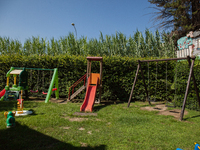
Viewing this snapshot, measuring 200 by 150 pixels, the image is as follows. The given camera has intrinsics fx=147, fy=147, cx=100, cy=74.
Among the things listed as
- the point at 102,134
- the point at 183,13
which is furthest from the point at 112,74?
the point at 183,13

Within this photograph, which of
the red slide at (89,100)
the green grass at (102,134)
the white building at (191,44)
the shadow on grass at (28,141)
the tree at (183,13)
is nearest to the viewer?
the shadow on grass at (28,141)

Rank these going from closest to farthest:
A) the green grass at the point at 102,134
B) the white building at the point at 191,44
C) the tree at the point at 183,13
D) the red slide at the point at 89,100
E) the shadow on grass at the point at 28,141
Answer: the shadow on grass at the point at 28,141 < the green grass at the point at 102,134 < the red slide at the point at 89,100 < the white building at the point at 191,44 < the tree at the point at 183,13

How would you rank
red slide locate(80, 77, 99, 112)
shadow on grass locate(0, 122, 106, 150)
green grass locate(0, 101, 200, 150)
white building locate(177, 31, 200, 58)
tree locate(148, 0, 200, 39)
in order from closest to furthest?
shadow on grass locate(0, 122, 106, 150), green grass locate(0, 101, 200, 150), red slide locate(80, 77, 99, 112), white building locate(177, 31, 200, 58), tree locate(148, 0, 200, 39)

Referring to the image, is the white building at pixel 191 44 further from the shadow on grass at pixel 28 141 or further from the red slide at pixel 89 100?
the shadow on grass at pixel 28 141

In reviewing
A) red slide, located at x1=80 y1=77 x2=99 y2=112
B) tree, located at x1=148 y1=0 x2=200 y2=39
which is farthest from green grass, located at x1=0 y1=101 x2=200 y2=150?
tree, located at x1=148 y1=0 x2=200 y2=39

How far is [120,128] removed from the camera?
12.4 feet

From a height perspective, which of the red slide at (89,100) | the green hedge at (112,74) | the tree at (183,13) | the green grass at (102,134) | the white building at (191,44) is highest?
the tree at (183,13)

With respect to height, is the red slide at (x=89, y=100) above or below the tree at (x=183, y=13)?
below

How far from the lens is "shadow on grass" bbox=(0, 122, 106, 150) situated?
2.71m

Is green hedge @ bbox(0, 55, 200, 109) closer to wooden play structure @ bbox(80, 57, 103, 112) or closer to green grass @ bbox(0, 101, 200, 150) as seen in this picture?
wooden play structure @ bbox(80, 57, 103, 112)

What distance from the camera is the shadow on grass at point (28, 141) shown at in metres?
2.71

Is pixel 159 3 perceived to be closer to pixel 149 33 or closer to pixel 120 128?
pixel 149 33

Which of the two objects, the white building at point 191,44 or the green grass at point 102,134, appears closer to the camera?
the green grass at point 102,134

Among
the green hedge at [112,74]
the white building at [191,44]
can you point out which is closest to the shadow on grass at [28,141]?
the green hedge at [112,74]
